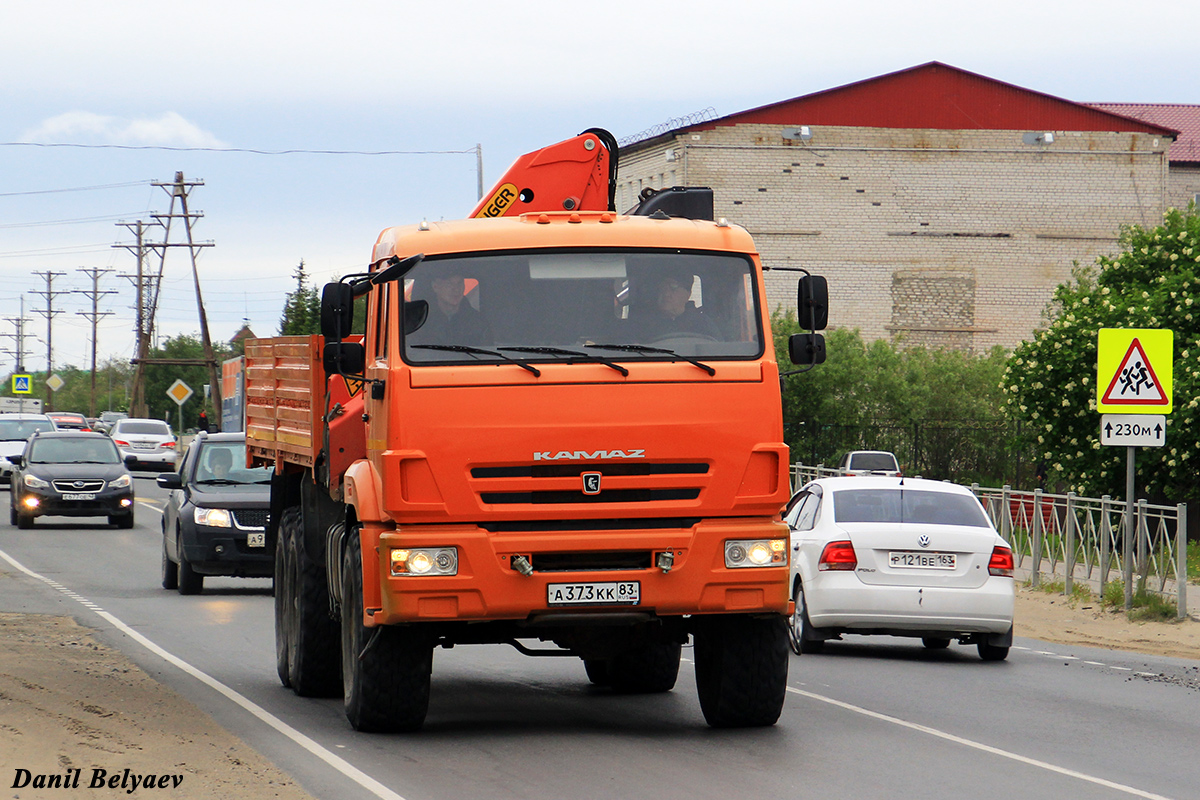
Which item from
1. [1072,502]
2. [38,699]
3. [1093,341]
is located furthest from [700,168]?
[38,699]

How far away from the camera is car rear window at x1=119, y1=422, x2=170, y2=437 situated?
60250mm

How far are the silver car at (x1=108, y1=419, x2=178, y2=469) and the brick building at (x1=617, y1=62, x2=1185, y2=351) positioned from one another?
61.8 feet

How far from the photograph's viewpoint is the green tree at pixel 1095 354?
104 ft

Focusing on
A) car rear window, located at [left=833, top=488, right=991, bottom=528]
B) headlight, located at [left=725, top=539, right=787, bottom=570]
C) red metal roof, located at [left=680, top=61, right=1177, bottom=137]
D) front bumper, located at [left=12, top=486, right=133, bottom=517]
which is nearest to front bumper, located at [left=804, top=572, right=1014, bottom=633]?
car rear window, located at [left=833, top=488, right=991, bottom=528]

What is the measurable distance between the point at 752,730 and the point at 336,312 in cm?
334

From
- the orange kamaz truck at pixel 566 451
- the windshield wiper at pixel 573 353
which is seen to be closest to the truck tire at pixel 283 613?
the orange kamaz truck at pixel 566 451

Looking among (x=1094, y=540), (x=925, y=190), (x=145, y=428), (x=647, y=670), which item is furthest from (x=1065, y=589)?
(x=145, y=428)

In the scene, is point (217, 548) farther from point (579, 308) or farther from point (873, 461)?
point (873, 461)

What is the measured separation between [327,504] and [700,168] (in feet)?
158

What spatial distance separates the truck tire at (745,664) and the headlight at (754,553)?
0.67 meters

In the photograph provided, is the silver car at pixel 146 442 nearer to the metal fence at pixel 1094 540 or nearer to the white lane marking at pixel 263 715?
the metal fence at pixel 1094 540

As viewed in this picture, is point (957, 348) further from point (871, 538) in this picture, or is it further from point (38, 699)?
point (38, 699)

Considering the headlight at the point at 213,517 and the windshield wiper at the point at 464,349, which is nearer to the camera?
the windshield wiper at the point at 464,349

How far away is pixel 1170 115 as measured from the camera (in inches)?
2908
